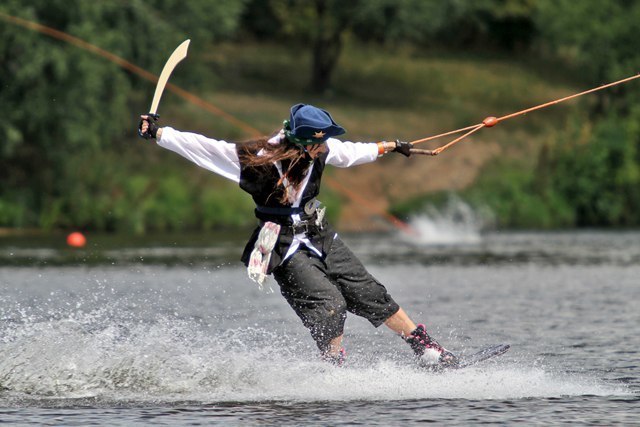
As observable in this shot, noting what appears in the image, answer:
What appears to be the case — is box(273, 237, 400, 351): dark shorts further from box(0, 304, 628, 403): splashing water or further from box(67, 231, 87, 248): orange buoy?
box(67, 231, 87, 248): orange buoy

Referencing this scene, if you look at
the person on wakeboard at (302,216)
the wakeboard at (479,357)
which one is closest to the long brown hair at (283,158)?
the person on wakeboard at (302,216)

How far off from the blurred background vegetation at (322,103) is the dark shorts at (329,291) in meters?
15.6

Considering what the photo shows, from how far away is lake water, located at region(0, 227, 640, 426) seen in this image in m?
9.34

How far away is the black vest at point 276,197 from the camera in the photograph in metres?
9.95

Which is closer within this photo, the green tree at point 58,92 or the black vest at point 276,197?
the black vest at point 276,197

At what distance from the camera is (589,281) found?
20.0 m

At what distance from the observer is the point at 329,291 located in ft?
33.2

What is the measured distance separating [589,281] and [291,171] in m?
10.9

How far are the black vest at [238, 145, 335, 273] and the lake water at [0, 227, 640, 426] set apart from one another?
92 cm

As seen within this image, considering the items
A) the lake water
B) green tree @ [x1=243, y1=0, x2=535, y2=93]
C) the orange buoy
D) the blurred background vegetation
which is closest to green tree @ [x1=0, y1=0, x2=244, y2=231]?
the blurred background vegetation

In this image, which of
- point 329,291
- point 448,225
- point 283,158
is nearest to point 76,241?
point 448,225

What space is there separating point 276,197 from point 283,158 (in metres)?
0.33

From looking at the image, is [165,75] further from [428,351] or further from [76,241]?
[76,241]

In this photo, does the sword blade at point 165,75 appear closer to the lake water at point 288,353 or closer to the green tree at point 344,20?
the lake water at point 288,353
